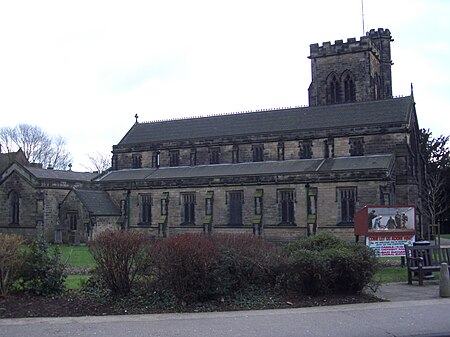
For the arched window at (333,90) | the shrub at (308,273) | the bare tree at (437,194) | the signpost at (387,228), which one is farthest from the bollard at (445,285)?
the arched window at (333,90)

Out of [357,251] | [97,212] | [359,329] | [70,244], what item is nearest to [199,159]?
[97,212]

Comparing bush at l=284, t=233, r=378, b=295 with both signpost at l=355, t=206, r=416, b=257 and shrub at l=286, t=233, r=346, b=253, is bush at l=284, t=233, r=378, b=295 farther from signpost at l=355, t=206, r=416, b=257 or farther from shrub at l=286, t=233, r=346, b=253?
signpost at l=355, t=206, r=416, b=257

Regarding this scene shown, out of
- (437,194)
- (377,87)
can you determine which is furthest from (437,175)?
(377,87)

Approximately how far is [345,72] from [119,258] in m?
42.2

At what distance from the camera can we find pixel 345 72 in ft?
167

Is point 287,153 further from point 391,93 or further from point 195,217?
point 391,93

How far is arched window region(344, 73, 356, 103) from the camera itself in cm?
5029

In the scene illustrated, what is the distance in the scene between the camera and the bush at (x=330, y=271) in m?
13.4

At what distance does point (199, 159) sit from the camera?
157 ft

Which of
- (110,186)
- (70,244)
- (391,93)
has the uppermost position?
(391,93)

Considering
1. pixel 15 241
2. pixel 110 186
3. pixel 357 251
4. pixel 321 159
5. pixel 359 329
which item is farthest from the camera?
pixel 110 186

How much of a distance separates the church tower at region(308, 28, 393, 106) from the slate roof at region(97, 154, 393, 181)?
1111 cm

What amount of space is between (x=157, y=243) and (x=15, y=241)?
3614 millimetres

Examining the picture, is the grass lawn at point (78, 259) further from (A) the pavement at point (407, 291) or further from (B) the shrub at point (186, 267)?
(A) the pavement at point (407, 291)
